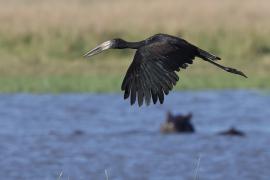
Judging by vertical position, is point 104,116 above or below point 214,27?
below

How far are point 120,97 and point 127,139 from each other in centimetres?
322

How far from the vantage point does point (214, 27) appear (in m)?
19.8

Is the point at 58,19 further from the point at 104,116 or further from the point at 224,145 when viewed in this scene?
the point at 224,145

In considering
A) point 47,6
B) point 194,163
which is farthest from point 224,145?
point 47,6

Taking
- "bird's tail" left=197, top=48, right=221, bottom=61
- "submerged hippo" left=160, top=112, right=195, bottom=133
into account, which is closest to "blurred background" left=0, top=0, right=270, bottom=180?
"submerged hippo" left=160, top=112, right=195, bottom=133

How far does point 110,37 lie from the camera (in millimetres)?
19344

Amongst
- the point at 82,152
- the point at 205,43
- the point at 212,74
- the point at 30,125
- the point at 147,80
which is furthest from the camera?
the point at 205,43

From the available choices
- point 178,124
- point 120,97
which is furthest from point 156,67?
point 120,97

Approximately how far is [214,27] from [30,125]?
6495mm

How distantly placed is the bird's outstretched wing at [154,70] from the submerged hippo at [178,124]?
5.53 m

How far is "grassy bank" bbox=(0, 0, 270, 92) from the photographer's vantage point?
1681cm

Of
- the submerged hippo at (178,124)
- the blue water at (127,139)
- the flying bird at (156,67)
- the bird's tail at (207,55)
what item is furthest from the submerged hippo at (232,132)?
the flying bird at (156,67)

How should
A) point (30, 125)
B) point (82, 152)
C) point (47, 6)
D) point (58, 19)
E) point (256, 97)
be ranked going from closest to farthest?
point (82, 152)
point (30, 125)
point (256, 97)
point (58, 19)
point (47, 6)

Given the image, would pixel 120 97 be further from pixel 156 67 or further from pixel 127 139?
pixel 156 67
